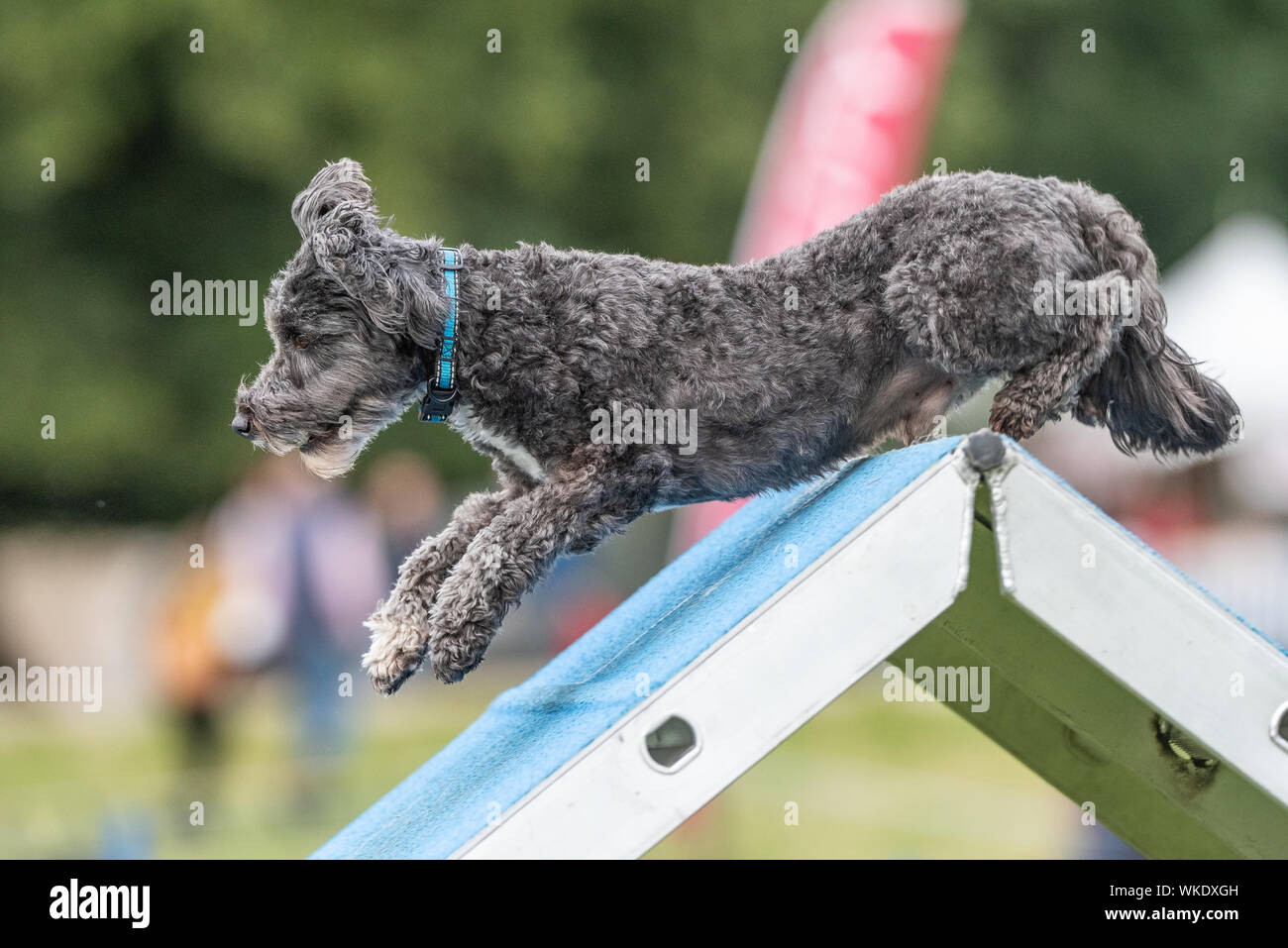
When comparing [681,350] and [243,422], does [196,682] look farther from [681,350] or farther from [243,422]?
[681,350]

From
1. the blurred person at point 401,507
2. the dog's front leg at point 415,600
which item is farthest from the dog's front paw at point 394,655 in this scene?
the blurred person at point 401,507

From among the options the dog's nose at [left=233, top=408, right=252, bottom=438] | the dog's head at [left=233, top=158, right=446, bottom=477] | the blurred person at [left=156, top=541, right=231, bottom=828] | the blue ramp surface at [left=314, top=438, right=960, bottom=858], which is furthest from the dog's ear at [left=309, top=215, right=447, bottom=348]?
the blurred person at [left=156, top=541, right=231, bottom=828]

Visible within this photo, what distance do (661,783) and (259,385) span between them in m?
1.44

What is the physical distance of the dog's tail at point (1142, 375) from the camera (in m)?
A: 3.42

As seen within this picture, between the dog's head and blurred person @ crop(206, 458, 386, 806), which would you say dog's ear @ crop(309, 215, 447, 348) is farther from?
blurred person @ crop(206, 458, 386, 806)

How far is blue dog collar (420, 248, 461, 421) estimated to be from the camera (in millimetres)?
3361

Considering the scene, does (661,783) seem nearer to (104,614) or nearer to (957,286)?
(957,286)

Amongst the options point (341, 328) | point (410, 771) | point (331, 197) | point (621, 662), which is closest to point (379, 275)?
point (341, 328)

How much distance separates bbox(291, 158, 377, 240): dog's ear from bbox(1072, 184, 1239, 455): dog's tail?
1.64 m

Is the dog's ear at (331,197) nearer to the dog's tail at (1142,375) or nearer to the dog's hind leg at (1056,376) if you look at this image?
the dog's hind leg at (1056,376)

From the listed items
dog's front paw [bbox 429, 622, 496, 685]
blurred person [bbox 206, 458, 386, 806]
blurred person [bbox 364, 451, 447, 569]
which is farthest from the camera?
blurred person [bbox 364, 451, 447, 569]

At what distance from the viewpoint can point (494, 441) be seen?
348 centimetres

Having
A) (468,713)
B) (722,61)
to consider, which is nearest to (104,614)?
(468,713)

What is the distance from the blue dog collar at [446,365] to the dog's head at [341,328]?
0.08 ft
